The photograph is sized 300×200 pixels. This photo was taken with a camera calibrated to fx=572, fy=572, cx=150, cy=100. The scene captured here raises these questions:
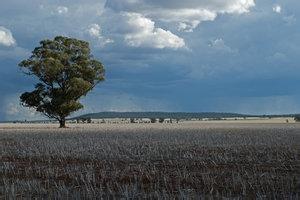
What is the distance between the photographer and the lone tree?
80375mm

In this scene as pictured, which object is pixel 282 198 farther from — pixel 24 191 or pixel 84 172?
pixel 84 172

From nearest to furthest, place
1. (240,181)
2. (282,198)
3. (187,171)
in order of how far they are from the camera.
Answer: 1. (282,198)
2. (240,181)
3. (187,171)

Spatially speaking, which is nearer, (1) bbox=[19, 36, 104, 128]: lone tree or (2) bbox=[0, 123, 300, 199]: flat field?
(2) bbox=[0, 123, 300, 199]: flat field

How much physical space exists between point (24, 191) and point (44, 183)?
5.90ft

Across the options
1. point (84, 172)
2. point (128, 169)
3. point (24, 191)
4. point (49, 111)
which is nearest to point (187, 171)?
point (128, 169)

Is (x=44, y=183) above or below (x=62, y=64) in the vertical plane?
below

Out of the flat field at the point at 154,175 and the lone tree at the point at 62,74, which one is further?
the lone tree at the point at 62,74

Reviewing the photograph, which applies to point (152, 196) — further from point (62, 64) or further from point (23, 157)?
point (62, 64)

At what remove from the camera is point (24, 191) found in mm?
14758

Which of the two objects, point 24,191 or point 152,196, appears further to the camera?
point 24,191

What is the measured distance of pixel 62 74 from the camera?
82812 millimetres

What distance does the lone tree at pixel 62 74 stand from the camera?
264 ft

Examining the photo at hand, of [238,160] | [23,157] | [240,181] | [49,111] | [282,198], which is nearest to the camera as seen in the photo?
[282,198]

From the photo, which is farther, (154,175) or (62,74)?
(62,74)
